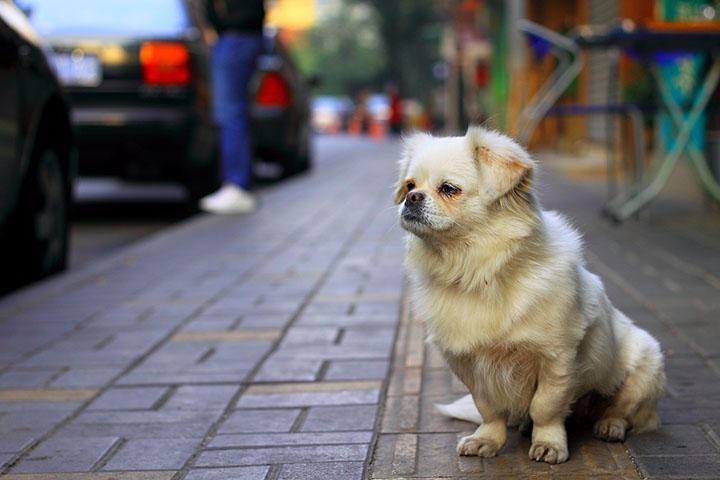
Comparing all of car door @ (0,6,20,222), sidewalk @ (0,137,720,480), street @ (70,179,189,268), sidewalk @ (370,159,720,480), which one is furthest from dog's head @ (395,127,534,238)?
street @ (70,179,189,268)

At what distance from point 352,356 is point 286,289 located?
1805 mm

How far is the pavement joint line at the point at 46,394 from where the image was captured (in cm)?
447

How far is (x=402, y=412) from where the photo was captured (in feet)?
13.5

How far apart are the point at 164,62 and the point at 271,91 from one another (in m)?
4.49

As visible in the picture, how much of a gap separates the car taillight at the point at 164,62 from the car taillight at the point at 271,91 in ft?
14.1

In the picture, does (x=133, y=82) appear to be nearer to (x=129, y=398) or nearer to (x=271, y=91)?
(x=271, y=91)

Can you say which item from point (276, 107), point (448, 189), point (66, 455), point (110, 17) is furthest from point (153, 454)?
point (276, 107)

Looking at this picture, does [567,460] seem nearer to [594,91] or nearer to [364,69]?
[594,91]

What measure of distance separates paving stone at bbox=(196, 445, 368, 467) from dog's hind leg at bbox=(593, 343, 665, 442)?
2.43 feet

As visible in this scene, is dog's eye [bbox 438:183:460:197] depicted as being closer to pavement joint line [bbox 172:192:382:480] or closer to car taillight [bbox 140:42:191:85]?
pavement joint line [bbox 172:192:382:480]

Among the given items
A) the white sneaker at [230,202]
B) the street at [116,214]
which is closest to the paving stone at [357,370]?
the street at [116,214]

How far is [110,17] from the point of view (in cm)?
1050

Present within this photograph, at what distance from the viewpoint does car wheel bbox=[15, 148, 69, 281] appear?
23.0 ft

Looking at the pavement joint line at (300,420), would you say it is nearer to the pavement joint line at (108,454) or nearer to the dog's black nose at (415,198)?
the pavement joint line at (108,454)
